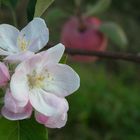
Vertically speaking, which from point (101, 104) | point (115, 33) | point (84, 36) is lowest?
point (101, 104)

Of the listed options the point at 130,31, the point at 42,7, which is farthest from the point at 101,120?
the point at 42,7

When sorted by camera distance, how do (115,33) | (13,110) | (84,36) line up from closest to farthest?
(13,110)
(115,33)
(84,36)

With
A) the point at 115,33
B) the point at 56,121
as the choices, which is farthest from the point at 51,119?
the point at 115,33

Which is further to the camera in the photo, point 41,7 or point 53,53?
point 41,7

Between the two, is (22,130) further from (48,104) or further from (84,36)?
(84,36)

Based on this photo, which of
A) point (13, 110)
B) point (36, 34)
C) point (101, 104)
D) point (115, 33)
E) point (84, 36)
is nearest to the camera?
point (13, 110)

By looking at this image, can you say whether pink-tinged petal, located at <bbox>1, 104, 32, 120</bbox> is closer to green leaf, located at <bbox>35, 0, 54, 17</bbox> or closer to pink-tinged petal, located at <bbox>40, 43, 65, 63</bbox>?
pink-tinged petal, located at <bbox>40, 43, 65, 63</bbox>

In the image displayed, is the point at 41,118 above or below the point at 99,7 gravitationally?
above

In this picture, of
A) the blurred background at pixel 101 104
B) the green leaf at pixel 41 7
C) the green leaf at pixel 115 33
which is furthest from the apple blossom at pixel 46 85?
the blurred background at pixel 101 104
